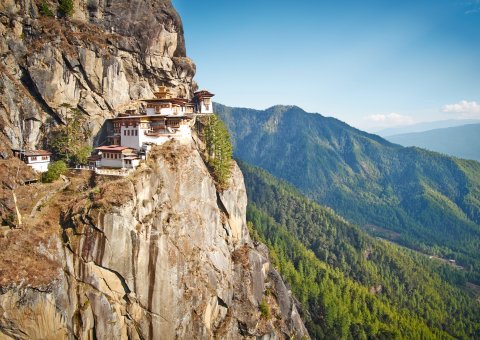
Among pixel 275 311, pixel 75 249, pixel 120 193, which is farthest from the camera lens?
pixel 275 311

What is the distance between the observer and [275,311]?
8975 centimetres

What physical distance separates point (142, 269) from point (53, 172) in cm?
2761

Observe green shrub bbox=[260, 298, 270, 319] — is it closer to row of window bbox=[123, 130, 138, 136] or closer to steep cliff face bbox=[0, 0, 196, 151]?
row of window bbox=[123, 130, 138, 136]

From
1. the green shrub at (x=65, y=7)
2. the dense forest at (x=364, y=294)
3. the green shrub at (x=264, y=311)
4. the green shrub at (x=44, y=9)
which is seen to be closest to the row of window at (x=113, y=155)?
the green shrub at (x=44, y=9)

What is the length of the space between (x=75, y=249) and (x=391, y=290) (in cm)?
16149

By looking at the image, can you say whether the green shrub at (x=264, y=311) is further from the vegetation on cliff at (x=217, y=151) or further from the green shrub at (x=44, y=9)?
the green shrub at (x=44, y=9)

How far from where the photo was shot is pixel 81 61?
81.0 meters

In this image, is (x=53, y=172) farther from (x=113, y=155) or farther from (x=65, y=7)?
(x=65, y=7)

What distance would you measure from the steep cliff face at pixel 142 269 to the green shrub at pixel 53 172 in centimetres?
499

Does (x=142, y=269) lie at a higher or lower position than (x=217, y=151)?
lower

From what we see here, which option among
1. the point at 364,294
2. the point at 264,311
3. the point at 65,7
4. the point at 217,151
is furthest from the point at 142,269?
the point at 364,294

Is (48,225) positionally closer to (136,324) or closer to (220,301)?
(136,324)

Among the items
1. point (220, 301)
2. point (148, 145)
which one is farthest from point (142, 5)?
point (220, 301)

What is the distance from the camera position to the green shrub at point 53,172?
6562cm
